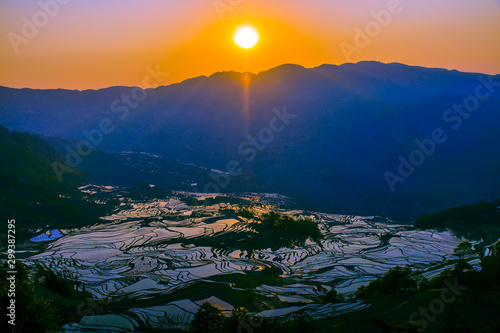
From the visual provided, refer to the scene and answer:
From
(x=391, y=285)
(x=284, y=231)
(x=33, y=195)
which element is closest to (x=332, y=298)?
(x=391, y=285)

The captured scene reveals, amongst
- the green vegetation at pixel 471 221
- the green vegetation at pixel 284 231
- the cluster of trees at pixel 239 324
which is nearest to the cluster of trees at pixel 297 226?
the green vegetation at pixel 284 231

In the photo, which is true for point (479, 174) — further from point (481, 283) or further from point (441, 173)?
point (481, 283)

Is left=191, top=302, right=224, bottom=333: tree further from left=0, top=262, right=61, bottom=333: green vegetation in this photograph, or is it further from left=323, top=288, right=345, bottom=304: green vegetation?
left=323, top=288, right=345, bottom=304: green vegetation

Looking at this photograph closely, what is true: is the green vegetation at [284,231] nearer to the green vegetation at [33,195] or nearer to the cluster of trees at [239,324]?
the green vegetation at [33,195]

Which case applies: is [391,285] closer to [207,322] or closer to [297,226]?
[207,322]

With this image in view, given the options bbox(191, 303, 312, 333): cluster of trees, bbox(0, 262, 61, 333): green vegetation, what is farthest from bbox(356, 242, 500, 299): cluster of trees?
bbox(0, 262, 61, 333): green vegetation

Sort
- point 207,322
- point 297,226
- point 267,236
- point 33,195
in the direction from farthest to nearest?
point 33,195 → point 297,226 → point 267,236 → point 207,322

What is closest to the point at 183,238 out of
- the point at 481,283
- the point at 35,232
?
the point at 35,232

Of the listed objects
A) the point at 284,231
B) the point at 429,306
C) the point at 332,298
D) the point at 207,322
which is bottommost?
the point at 429,306
